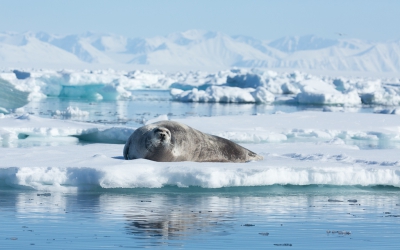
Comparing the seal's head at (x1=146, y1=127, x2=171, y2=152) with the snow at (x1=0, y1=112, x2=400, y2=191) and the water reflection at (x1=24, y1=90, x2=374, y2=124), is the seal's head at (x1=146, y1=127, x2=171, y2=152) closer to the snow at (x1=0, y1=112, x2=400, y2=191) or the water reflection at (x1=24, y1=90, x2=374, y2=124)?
the snow at (x1=0, y1=112, x2=400, y2=191)

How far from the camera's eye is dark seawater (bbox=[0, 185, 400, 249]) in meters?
4.21

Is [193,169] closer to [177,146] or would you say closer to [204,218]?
[177,146]

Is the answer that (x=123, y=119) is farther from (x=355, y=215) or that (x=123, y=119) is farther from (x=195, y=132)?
(x=355, y=215)

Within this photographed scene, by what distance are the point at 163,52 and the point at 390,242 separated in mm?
186525

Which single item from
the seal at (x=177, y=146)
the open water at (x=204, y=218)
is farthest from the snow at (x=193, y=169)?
the seal at (x=177, y=146)

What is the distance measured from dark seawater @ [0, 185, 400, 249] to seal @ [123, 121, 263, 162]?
0.88 m

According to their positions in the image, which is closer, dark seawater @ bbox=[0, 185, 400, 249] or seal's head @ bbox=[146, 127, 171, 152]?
dark seawater @ bbox=[0, 185, 400, 249]

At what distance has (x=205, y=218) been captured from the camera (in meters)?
4.96

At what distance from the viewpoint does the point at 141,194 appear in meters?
5.95

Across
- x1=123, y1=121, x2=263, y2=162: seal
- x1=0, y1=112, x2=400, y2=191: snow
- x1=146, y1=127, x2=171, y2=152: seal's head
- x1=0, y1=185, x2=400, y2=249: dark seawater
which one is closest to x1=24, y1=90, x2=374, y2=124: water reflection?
x1=0, y1=112, x2=400, y2=191: snow

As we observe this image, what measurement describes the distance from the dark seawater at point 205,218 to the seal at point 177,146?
0.88m

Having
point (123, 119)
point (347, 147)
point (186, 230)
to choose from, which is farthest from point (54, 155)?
point (123, 119)

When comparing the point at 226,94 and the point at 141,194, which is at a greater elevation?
the point at 226,94

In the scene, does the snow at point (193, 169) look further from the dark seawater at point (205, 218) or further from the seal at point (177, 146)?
the seal at point (177, 146)
